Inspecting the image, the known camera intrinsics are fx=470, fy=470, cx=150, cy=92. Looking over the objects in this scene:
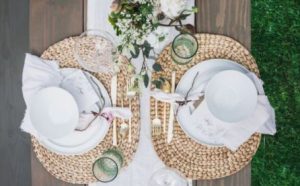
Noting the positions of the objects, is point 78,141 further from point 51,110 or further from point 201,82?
point 201,82

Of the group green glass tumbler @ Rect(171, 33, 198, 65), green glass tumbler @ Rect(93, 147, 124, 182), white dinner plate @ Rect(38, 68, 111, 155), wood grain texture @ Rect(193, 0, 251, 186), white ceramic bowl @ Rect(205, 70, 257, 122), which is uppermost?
wood grain texture @ Rect(193, 0, 251, 186)

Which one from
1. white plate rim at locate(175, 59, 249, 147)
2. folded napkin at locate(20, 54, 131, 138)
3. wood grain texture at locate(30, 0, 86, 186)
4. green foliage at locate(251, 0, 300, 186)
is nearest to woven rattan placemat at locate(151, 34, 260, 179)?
white plate rim at locate(175, 59, 249, 147)

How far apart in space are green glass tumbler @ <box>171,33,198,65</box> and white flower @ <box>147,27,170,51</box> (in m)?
0.04

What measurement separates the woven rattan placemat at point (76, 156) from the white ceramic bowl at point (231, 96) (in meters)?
0.17

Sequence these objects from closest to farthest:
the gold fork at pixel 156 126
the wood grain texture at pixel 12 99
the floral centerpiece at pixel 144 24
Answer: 1. the floral centerpiece at pixel 144 24
2. the gold fork at pixel 156 126
3. the wood grain texture at pixel 12 99

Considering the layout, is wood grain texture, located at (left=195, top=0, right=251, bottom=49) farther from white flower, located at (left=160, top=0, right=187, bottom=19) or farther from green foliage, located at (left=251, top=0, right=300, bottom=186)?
green foliage, located at (left=251, top=0, right=300, bottom=186)

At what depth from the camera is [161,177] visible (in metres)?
1.05

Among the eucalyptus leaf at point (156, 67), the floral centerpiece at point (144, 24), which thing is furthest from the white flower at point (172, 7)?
the eucalyptus leaf at point (156, 67)

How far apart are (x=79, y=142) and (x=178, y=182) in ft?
0.78

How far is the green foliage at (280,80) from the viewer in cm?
145

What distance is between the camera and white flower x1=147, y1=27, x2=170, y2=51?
1.04 metres

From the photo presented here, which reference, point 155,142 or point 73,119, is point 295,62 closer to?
point 155,142

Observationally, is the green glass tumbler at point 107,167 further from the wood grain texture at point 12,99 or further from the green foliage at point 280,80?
the green foliage at point 280,80

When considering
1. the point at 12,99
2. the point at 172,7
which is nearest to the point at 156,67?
the point at 172,7
